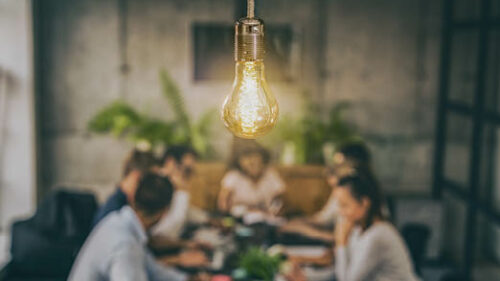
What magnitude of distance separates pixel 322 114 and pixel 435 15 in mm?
1763

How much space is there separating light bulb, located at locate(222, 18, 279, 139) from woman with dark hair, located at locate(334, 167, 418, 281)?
1.46 m

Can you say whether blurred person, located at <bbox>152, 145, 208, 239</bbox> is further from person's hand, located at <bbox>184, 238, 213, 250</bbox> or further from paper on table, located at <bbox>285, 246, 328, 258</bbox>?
paper on table, located at <bbox>285, 246, 328, 258</bbox>

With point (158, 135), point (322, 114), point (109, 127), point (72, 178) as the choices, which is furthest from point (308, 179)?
point (72, 178)

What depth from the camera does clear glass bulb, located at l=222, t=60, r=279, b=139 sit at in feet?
7.35

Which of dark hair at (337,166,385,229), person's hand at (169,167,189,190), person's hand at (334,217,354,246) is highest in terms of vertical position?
dark hair at (337,166,385,229)

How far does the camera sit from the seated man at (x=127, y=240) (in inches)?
121

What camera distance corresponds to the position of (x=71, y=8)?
6.51m

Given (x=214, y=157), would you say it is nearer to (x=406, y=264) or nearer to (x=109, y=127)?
(x=109, y=127)

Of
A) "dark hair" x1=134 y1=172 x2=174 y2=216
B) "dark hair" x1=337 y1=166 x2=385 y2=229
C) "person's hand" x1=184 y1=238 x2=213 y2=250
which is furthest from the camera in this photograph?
"person's hand" x1=184 y1=238 x2=213 y2=250

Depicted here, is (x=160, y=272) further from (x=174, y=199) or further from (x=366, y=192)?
(x=366, y=192)

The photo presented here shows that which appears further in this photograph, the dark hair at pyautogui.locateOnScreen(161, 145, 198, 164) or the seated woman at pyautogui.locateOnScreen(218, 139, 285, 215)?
the seated woman at pyautogui.locateOnScreen(218, 139, 285, 215)

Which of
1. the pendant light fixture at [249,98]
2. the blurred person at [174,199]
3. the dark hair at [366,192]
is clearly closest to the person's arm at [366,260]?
the dark hair at [366,192]

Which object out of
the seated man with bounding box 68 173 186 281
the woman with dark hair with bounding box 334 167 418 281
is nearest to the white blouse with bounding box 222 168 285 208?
the woman with dark hair with bounding box 334 167 418 281

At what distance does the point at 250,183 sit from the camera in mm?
5395
